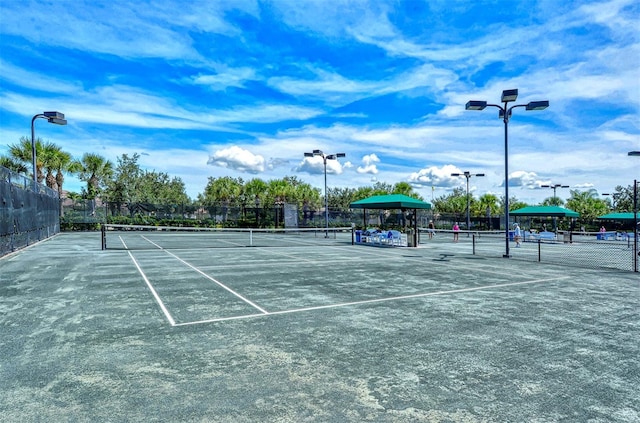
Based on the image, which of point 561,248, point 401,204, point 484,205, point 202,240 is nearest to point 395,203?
point 401,204

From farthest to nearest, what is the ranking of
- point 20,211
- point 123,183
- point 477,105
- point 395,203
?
1. point 123,183
2. point 395,203
3. point 20,211
4. point 477,105

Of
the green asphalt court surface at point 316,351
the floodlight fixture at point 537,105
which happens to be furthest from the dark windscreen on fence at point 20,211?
the floodlight fixture at point 537,105

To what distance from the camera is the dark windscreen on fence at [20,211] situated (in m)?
14.4

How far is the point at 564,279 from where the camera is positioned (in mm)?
10984

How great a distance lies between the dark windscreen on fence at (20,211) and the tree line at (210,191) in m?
13.0

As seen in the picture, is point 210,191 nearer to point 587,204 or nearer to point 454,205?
point 454,205

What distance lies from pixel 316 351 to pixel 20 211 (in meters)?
17.7

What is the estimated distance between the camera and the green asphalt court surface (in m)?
3.50

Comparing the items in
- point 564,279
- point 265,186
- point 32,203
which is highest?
point 265,186

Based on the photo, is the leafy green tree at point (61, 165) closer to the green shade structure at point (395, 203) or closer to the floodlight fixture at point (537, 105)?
the green shade structure at point (395, 203)

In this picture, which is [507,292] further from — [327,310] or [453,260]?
[453,260]

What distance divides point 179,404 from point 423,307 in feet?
16.2

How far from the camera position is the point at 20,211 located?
17.0 meters

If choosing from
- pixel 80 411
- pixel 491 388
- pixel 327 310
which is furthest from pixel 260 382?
pixel 327 310
